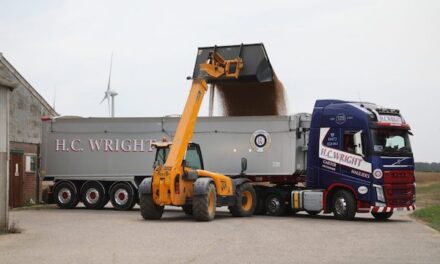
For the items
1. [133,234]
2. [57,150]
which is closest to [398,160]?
[133,234]

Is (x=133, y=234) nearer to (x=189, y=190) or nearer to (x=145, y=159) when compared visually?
(x=189, y=190)

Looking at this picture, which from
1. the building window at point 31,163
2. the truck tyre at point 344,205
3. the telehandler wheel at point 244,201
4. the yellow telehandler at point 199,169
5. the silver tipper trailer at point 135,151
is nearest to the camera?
the yellow telehandler at point 199,169

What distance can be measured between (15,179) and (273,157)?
11386mm

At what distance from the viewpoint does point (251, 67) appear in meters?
23.8

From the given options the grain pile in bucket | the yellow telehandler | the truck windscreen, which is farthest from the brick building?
the truck windscreen

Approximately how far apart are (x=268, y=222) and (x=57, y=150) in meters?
10.9

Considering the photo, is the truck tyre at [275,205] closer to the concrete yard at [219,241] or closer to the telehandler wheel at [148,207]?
the concrete yard at [219,241]

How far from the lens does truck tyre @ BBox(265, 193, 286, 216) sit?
23.9 meters

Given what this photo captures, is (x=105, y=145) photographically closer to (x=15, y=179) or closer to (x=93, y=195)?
(x=93, y=195)

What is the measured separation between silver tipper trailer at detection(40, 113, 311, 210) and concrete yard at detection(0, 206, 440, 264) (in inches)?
140

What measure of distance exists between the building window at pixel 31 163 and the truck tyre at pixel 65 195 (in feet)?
11.4

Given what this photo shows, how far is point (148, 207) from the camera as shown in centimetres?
2112

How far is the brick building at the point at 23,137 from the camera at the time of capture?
2942 cm

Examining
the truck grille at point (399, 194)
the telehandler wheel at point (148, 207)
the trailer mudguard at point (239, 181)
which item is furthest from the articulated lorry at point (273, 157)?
the telehandler wheel at point (148, 207)
